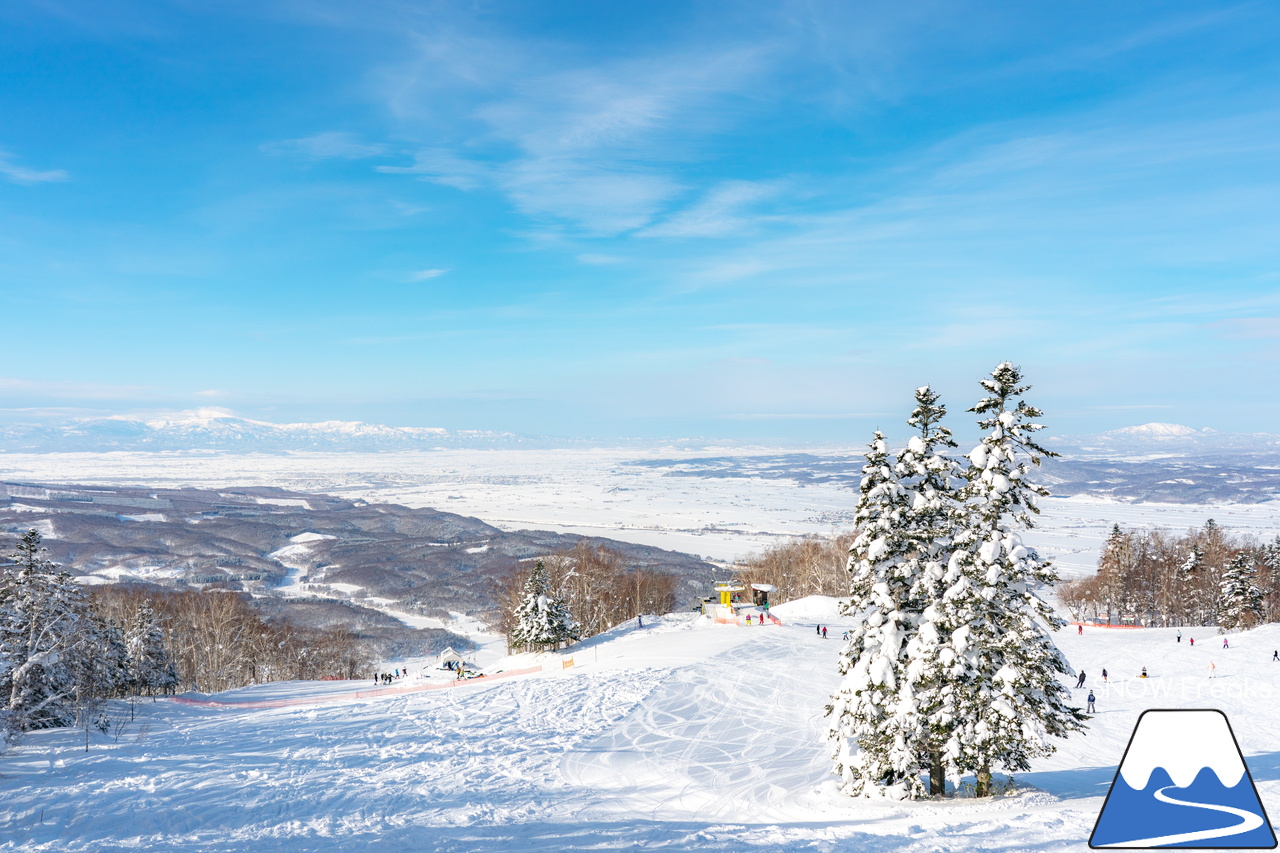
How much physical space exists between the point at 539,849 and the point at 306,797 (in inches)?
306

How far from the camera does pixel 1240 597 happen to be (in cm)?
5969

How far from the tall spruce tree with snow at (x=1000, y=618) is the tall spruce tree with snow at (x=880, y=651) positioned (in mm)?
1123

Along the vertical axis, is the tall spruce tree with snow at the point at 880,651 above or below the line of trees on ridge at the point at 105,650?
above

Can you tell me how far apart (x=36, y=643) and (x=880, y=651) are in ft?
88.9

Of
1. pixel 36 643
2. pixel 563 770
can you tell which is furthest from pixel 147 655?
pixel 563 770

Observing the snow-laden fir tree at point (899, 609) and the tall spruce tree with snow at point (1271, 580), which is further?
the tall spruce tree with snow at point (1271, 580)

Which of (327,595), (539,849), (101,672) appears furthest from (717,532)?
(539,849)

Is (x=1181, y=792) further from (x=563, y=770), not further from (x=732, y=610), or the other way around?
(x=732, y=610)

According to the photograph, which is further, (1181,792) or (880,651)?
(880,651)

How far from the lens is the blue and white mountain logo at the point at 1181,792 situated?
7.78 meters

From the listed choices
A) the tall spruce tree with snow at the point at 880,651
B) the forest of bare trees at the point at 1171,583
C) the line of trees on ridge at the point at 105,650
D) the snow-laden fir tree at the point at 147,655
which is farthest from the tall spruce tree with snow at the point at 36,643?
the forest of bare trees at the point at 1171,583

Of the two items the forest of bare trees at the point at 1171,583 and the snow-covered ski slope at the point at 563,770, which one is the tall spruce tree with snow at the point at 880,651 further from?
the forest of bare trees at the point at 1171,583

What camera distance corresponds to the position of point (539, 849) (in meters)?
16.2

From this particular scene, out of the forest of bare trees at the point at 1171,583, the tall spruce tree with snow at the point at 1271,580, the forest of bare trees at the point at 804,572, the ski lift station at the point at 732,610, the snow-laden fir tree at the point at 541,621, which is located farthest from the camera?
the forest of bare trees at the point at 804,572
